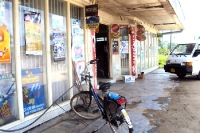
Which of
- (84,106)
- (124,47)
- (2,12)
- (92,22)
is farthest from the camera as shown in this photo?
(124,47)

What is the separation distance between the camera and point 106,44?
9320mm

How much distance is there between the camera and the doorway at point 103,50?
926 centimetres

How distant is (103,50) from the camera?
31.2ft

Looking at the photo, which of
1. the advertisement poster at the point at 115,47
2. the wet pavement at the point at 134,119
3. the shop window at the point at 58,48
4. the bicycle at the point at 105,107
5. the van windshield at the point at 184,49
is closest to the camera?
the bicycle at the point at 105,107

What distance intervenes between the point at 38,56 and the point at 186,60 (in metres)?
7.03

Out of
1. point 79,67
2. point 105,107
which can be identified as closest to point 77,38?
point 79,67

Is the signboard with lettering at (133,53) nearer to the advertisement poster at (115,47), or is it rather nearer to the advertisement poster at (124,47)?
the advertisement poster at (124,47)

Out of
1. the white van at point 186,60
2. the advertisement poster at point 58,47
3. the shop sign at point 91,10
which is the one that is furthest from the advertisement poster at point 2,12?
the white van at point 186,60

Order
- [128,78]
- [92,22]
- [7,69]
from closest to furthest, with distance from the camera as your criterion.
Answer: [7,69] < [92,22] < [128,78]

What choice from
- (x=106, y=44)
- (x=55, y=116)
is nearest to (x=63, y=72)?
(x=55, y=116)

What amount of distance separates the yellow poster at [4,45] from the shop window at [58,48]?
1189 millimetres

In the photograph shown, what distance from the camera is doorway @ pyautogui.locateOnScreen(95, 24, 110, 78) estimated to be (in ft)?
30.4

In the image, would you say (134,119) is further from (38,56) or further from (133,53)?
(133,53)

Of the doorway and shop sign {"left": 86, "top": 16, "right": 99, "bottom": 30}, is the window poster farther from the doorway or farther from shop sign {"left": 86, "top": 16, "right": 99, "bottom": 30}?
the doorway
